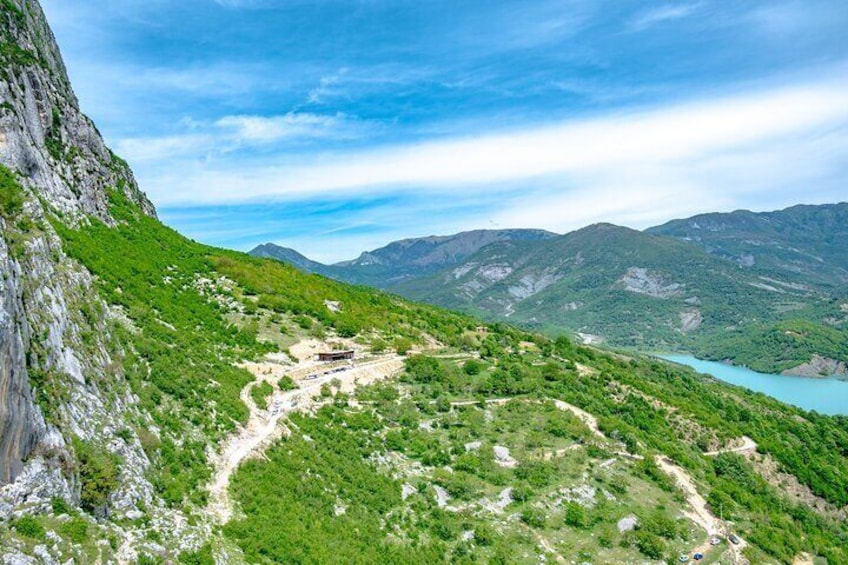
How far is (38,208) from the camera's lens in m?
34.1

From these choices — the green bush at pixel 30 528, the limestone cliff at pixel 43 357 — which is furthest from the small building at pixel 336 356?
the green bush at pixel 30 528

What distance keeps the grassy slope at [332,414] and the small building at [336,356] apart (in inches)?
314

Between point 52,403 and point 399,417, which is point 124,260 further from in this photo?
point 52,403

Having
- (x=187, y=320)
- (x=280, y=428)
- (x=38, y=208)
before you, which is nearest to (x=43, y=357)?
(x=38, y=208)

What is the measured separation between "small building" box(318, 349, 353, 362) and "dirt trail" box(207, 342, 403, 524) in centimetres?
119

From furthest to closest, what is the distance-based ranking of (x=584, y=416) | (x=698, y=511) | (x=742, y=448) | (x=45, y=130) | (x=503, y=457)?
(x=742, y=448), (x=584, y=416), (x=45, y=130), (x=698, y=511), (x=503, y=457)

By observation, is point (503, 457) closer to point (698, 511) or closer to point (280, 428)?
point (698, 511)

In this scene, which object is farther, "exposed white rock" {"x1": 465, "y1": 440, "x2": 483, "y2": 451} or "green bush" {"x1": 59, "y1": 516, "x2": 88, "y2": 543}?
"exposed white rock" {"x1": 465, "y1": 440, "x2": 483, "y2": 451}

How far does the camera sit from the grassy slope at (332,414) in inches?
1197

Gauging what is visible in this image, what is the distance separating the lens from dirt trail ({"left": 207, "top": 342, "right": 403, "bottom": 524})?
28.5 meters

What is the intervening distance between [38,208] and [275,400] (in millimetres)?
21936

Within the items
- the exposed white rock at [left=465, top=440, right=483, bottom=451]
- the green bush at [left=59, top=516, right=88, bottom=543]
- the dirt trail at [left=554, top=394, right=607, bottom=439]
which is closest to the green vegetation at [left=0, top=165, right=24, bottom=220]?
the green bush at [left=59, top=516, right=88, bottom=543]

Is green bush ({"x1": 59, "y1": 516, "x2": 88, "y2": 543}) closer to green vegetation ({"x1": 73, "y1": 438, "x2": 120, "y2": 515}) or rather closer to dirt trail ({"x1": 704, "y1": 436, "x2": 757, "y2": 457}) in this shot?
green vegetation ({"x1": 73, "y1": 438, "x2": 120, "y2": 515})

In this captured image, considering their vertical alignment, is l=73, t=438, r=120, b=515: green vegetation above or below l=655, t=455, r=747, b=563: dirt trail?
above
